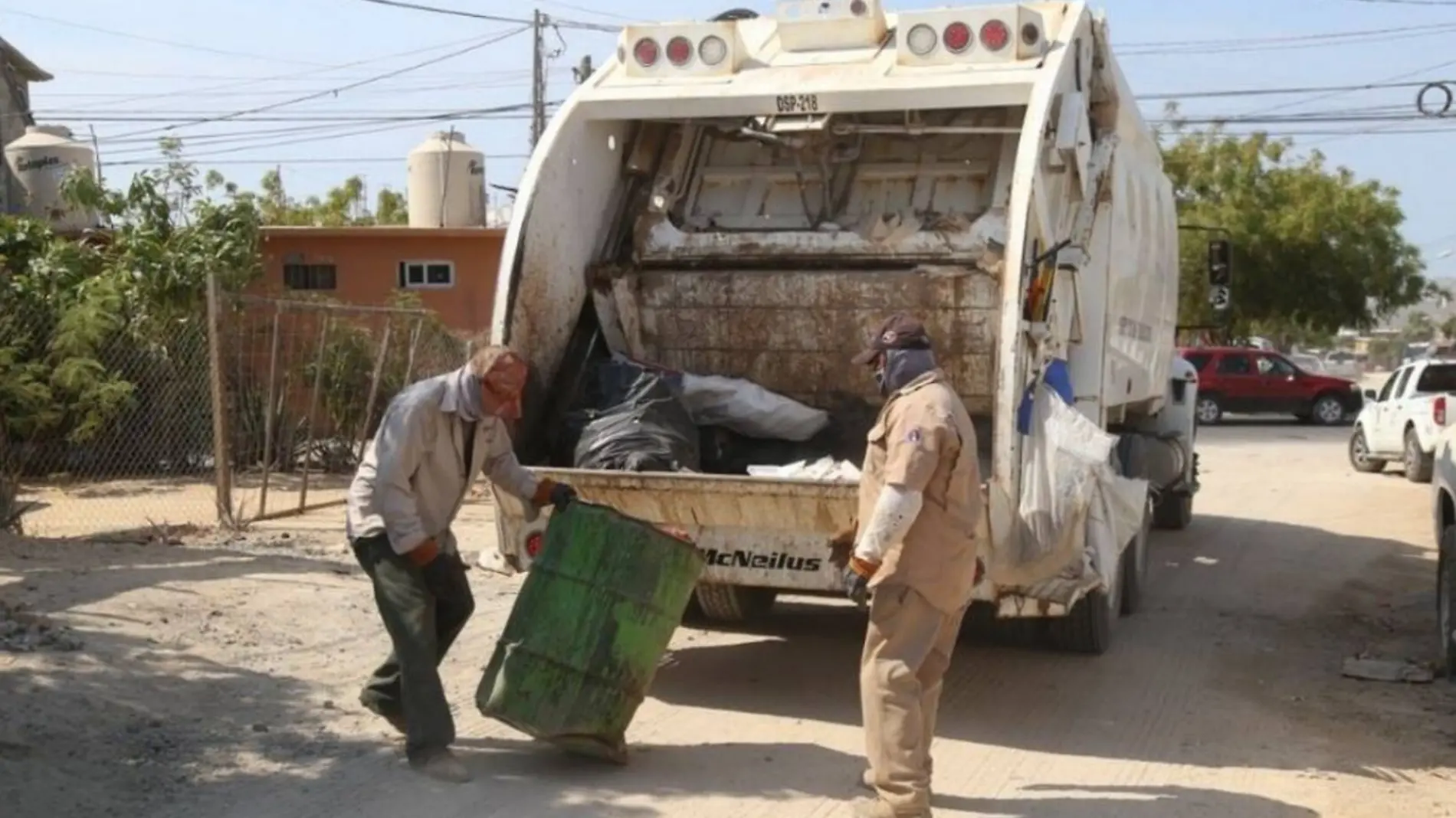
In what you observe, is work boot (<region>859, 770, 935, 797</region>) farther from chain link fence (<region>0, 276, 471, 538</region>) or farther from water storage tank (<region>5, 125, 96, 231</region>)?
water storage tank (<region>5, 125, 96, 231</region>)

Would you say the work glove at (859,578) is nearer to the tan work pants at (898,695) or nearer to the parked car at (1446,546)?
the tan work pants at (898,695)

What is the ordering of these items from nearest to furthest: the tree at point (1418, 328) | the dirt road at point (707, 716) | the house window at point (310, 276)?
the dirt road at point (707, 716) → the house window at point (310, 276) → the tree at point (1418, 328)

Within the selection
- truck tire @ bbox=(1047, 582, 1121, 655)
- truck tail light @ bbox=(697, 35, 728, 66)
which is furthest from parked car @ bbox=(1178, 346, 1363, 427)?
truck tail light @ bbox=(697, 35, 728, 66)

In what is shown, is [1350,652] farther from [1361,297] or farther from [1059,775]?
[1361,297]

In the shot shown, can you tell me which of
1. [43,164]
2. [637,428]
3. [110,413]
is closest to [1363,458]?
[110,413]

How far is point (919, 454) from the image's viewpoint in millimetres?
5285

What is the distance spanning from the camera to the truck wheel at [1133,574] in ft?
30.6

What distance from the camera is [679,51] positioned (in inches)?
299

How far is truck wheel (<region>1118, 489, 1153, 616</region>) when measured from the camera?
9312 mm

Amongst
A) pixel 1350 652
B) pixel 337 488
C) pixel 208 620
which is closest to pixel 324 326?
pixel 337 488

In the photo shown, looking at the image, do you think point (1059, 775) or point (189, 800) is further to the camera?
point (1059, 775)

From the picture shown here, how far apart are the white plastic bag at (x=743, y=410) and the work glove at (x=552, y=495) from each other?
60.7 inches

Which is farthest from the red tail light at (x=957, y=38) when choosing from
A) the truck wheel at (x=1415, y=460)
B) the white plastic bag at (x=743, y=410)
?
the truck wheel at (x=1415, y=460)

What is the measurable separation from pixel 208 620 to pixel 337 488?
6.81 metres
